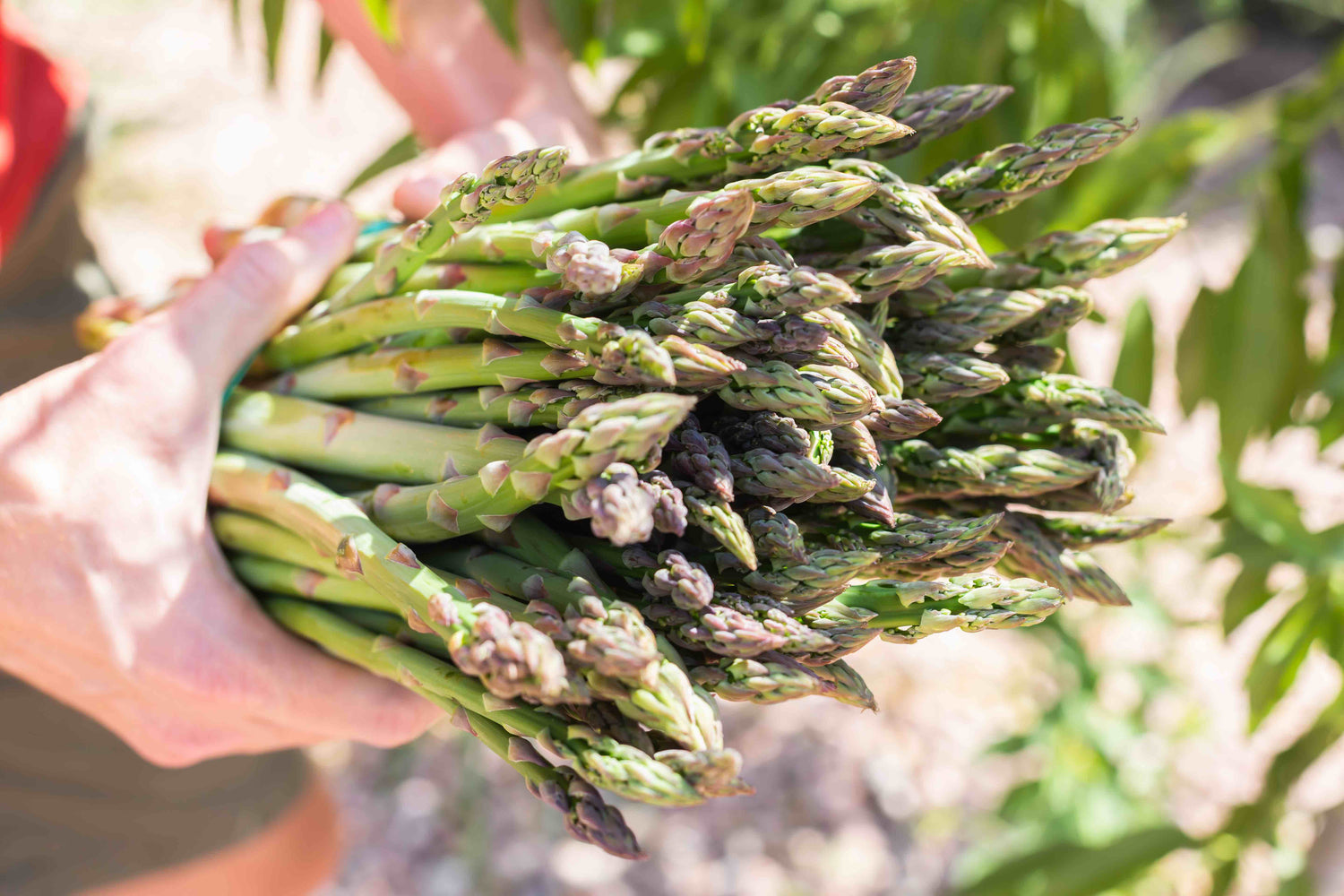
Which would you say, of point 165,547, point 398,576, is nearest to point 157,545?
point 165,547

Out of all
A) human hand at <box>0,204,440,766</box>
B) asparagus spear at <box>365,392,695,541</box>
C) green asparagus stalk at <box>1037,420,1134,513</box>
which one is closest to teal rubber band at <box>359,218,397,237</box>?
human hand at <box>0,204,440,766</box>

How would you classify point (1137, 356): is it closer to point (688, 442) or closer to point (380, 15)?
point (688, 442)

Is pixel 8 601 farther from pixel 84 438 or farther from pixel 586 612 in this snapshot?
pixel 586 612

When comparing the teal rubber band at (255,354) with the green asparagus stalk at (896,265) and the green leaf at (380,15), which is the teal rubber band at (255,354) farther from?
the green asparagus stalk at (896,265)

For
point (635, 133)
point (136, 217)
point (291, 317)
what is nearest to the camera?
point (291, 317)

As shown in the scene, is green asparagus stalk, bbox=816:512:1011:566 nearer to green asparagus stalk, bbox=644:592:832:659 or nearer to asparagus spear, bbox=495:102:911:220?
green asparagus stalk, bbox=644:592:832:659

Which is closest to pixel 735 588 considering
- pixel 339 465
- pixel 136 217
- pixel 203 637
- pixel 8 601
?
pixel 339 465
